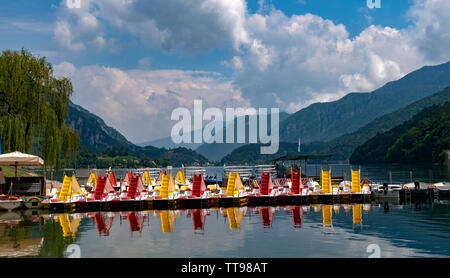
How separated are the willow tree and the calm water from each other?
879cm

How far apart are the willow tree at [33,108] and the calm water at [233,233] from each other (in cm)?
879

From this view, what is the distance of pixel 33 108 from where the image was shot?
44781 mm

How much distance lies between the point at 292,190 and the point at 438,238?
21600mm

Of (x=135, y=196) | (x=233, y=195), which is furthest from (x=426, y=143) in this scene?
(x=135, y=196)

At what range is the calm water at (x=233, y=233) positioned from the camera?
74.1 ft

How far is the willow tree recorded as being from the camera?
43625mm

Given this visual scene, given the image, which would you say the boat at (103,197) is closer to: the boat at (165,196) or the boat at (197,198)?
the boat at (165,196)

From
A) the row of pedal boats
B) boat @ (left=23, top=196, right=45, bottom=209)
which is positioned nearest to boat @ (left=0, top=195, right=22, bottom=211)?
the row of pedal boats

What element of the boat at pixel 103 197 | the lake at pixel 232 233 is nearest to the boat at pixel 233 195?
the lake at pixel 232 233

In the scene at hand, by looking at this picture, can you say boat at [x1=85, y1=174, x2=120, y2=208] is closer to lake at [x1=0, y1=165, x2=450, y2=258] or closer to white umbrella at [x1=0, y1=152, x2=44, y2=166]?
lake at [x1=0, y1=165, x2=450, y2=258]

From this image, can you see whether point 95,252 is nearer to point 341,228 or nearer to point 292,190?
point 341,228

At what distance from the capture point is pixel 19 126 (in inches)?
1714
